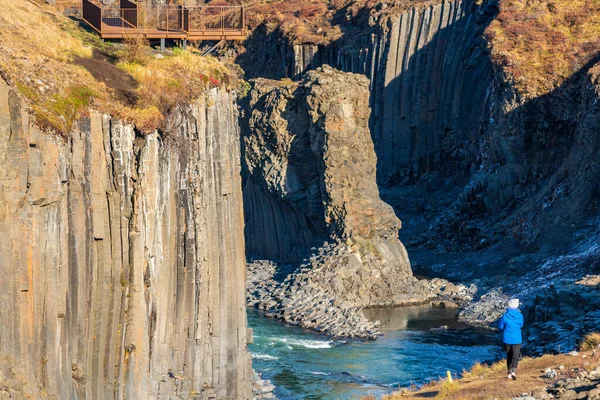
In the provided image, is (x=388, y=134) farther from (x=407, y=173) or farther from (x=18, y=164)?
(x=18, y=164)

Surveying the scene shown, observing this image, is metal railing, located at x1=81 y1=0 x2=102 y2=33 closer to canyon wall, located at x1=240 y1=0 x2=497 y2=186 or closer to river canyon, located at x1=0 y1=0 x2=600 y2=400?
river canyon, located at x1=0 y1=0 x2=600 y2=400

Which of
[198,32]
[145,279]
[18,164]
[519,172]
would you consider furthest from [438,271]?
[18,164]

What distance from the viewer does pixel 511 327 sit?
93.7 feet

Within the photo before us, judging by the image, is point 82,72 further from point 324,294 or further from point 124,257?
point 324,294

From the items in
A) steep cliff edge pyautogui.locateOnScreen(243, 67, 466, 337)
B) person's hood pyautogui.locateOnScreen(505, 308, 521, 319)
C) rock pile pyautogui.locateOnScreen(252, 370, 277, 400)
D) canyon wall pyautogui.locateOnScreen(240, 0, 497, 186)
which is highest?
canyon wall pyautogui.locateOnScreen(240, 0, 497, 186)

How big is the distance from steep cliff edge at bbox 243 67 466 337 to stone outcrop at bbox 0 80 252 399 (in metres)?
25.9

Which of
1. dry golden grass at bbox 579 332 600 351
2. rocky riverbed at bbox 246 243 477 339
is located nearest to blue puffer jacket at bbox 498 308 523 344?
dry golden grass at bbox 579 332 600 351

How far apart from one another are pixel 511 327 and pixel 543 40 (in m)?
64.0

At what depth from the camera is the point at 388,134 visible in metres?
99.6

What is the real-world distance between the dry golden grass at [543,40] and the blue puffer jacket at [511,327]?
56704 millimetres

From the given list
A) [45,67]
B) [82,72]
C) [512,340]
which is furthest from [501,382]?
[82,72]

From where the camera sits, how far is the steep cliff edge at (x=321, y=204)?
69.1m

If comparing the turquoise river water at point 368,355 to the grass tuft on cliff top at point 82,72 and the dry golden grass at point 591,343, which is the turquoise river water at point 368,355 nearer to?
the dry golden grass at point 591,343

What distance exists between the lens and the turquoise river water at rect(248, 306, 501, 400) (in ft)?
166
